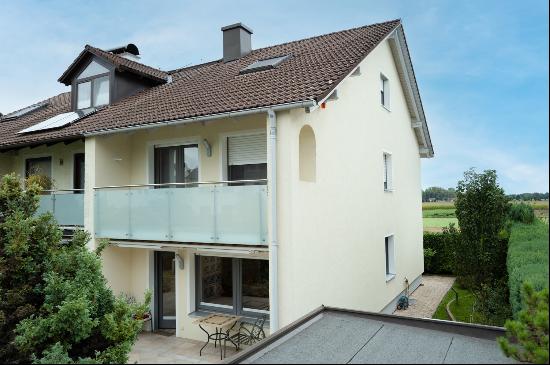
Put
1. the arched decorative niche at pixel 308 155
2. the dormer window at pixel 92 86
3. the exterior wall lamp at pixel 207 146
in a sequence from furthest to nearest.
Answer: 1. the dormer window at pixel 92 86
2. the exterior wall lamp at pixel 207 146
3. the arched decorative niche at pixel 308 155

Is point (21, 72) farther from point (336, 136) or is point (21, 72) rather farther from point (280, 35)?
point (336, 136)

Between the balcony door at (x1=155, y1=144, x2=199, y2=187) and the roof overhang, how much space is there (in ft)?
26.7

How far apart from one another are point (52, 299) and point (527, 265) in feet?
27.9

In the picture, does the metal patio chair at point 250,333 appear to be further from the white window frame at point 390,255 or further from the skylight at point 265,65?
the skylight at point 265,65

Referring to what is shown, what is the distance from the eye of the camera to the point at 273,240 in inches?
337

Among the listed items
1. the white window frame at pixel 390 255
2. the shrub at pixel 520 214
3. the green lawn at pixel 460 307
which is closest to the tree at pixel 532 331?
the green lawn at pixel 460 307

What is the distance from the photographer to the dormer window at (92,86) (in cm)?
1481

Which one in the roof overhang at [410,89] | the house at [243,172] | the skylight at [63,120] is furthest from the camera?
the roof overhang at [410,89]

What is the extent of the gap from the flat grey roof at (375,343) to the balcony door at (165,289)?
757cm

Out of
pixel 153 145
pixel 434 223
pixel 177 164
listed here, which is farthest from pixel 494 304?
pixel 434 223

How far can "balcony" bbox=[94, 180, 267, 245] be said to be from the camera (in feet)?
29.2

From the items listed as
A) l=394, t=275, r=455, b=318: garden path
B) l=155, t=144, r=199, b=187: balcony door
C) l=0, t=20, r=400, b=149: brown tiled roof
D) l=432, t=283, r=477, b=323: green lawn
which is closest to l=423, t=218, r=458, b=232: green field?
l=394, t=275, r=455, b=318: garden path

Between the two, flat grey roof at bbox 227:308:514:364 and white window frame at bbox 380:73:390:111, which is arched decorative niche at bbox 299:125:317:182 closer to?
flat grey roof at bbox 227:308:514:364

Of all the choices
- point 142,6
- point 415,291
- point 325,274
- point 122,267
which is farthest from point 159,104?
point 415,291
